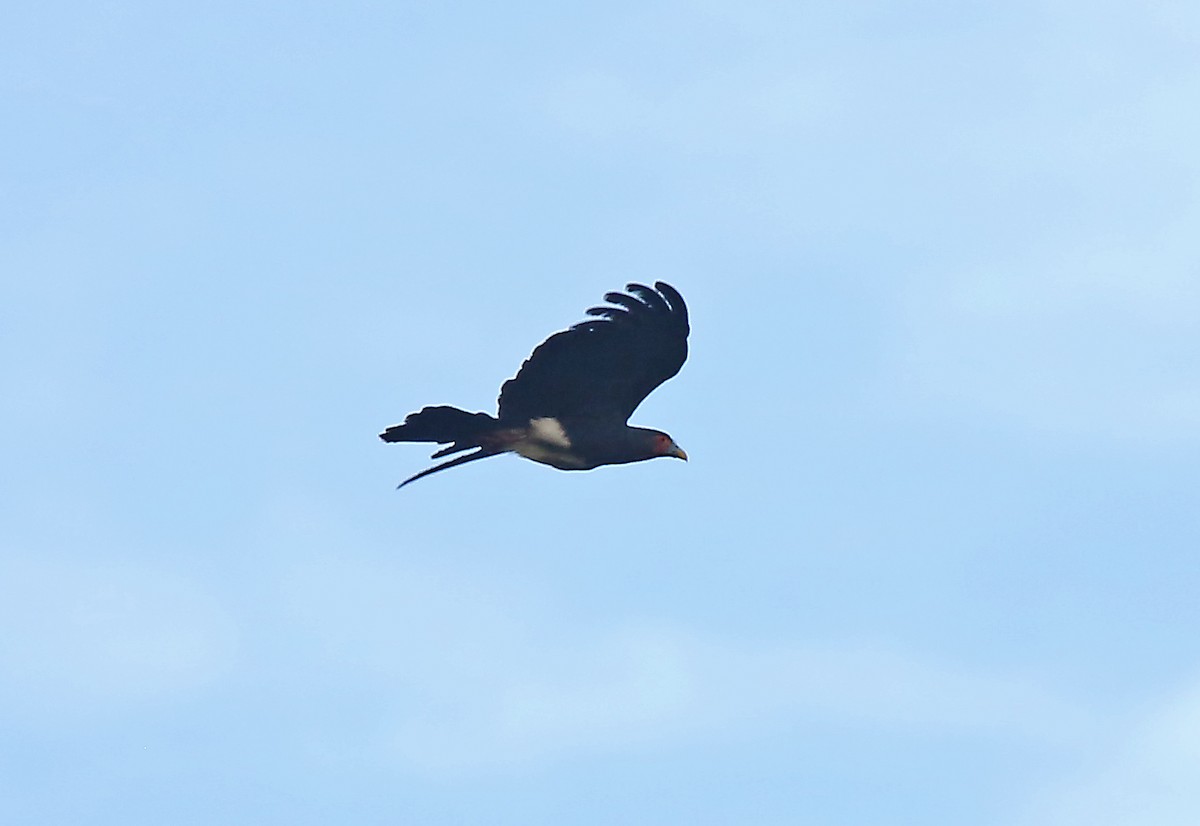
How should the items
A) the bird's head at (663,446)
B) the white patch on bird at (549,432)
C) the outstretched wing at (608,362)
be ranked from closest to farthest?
the outstretched wing at (608,362) < the white patch on bird at (549,432) < the bird's head at (663,446)

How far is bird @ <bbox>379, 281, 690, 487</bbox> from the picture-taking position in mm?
20750

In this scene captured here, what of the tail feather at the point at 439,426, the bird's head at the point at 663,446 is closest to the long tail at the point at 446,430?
the tail feather at the point at 439,426

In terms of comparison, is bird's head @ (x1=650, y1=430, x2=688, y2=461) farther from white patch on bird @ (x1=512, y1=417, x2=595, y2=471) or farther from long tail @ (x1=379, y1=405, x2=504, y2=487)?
long tail @ (x1=379, y1=405, x2=504, y2=487)

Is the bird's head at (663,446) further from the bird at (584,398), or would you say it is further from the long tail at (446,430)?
the long tail at (446,430)

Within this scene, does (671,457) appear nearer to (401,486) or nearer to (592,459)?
(592,459)

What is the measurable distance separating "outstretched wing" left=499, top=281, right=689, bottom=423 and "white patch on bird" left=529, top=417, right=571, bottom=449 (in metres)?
0.07

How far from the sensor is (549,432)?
21578 mm

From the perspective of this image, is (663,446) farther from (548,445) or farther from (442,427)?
(442,427)

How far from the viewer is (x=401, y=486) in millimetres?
21172

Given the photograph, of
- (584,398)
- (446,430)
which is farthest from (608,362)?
(446,430)

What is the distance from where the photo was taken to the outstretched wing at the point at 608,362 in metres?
20.7

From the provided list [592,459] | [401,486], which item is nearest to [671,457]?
[592,459]

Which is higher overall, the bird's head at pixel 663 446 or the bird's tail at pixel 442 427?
the bird's head at pixel 663 446

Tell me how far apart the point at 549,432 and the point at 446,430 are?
0.85 meters
